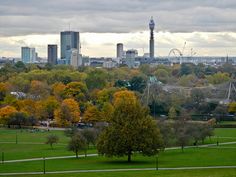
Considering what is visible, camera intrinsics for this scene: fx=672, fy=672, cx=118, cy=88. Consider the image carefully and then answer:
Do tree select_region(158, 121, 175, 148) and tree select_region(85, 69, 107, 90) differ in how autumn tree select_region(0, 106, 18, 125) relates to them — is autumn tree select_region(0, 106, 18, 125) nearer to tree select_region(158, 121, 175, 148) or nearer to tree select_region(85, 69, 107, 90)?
tree select_region(158, 121, 175, 148)

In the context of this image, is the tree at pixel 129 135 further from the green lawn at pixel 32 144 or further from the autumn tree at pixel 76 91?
the autumn tree at pixel 76 91

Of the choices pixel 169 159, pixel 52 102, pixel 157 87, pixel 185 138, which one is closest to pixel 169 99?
pixel 157 87

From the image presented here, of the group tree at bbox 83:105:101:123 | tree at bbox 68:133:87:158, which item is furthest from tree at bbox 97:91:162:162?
tree at bbox 83:105:101:123

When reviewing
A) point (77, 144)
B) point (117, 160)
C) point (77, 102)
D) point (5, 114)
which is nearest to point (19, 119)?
point (5, 114)

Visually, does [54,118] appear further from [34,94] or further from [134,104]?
[134,104]

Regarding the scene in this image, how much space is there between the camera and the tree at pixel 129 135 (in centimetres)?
5556

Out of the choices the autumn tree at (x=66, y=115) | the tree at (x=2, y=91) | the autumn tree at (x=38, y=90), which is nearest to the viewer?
the autumn tree at (x=66, y=115)

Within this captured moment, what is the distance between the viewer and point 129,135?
184 ft

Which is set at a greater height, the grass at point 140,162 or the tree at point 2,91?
the tree at point 2,91

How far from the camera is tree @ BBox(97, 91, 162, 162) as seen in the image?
55562 millimetres

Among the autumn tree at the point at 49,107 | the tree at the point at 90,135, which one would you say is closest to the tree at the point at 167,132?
the tree at the point at 90,135

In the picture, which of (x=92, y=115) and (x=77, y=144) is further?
(x=92, y=115)

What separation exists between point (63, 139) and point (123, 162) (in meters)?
23.1

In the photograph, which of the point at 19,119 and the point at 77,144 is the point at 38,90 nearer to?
the point at 19,119
